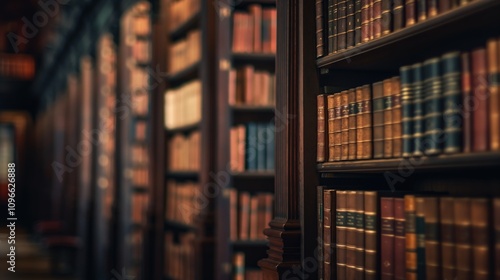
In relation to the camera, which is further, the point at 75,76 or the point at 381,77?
the point at 75,76

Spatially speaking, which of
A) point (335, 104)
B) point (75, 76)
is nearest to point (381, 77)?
point (335, 104)

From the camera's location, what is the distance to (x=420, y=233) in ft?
6.69

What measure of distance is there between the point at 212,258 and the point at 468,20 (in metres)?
2.63

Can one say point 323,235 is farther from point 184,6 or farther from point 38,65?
point 38,65

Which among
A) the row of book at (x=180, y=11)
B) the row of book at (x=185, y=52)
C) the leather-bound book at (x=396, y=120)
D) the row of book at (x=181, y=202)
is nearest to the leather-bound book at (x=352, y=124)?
the leather-bound book at (x=396, y=120)

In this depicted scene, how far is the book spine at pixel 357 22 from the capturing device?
240 cm

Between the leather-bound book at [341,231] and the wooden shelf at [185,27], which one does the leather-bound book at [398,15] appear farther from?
the wooden shelf at [185,27]

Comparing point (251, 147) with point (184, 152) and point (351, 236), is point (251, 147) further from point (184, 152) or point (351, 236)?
point (351, 236)

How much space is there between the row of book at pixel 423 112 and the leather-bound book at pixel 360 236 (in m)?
0.14

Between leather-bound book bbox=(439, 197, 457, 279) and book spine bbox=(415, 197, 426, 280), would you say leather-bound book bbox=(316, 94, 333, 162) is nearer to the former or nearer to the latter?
book spine bbox=(415, 197, 426, 280)

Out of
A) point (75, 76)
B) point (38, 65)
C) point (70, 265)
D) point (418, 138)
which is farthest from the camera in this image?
point (38, 65)

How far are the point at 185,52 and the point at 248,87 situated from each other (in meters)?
0.97

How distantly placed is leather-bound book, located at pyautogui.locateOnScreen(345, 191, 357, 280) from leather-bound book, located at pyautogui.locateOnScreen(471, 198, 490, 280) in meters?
0.54

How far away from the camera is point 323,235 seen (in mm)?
2518
